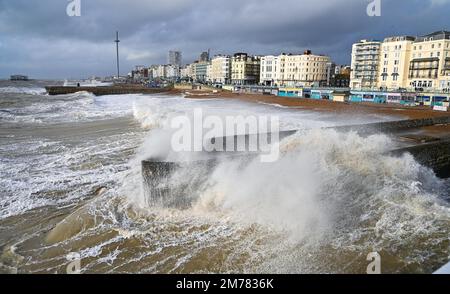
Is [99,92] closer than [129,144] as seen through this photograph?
No

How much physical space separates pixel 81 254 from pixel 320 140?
722 centimetres

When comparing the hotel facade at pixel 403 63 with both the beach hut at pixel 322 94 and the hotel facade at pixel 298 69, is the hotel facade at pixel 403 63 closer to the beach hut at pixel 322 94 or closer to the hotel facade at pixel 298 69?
the hotel facade at pixel 298 69

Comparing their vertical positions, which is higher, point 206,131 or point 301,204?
point 206,131

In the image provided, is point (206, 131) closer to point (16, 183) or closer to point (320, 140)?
point (320, 140)

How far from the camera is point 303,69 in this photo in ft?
296

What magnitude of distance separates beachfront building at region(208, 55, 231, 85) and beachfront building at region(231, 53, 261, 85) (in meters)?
4.34

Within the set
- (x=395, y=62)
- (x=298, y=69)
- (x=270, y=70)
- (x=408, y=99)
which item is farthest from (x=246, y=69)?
(x=408, y=99)

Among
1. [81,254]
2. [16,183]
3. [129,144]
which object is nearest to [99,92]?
[129,144]

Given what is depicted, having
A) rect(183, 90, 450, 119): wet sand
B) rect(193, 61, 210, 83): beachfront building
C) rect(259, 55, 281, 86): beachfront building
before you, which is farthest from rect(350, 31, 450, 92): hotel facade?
rect(193, 61, 210, 83): beachfront building

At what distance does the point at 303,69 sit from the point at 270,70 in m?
11.6

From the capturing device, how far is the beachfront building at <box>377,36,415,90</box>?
209ft

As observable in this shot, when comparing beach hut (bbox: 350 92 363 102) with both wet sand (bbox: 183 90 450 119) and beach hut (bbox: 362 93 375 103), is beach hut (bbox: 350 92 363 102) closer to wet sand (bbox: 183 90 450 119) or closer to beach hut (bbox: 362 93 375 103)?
beach hut (bbox: 362 93 375 103)

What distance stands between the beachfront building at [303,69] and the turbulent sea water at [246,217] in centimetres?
8359
